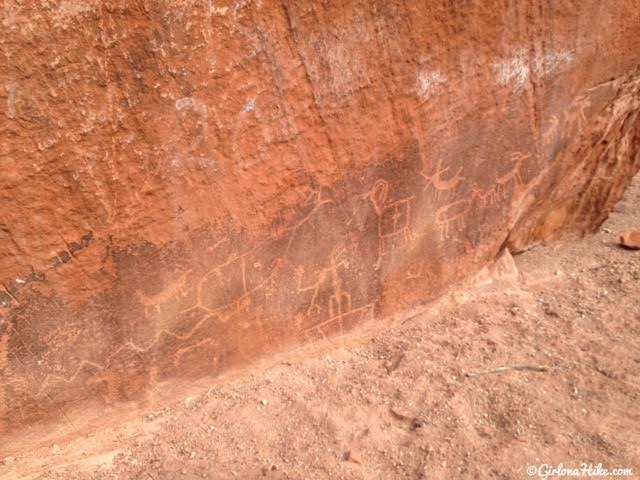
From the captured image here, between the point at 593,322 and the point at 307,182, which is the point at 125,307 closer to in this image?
the point at 307,182

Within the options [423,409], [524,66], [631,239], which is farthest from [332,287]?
[631,239]

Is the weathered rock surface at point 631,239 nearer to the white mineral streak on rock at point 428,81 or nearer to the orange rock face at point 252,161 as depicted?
the orange rock face at point 252,161

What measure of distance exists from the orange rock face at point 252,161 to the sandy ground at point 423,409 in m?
0.14

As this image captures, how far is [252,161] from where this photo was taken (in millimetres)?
1871

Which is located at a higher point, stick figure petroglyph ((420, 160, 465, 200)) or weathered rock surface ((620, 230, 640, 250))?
stick figure petroglyph ((420, 160, 465, 200))

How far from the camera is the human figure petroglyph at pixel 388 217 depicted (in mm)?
2121

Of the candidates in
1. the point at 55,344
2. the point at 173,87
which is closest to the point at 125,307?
the point at 55,344

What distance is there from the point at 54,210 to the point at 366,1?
4.06 ft

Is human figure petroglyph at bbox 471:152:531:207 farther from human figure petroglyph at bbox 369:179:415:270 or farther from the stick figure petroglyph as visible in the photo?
human figure petroglyph at bbox 369:179:415:270

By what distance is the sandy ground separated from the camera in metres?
1.80

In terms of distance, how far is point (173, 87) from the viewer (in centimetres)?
166

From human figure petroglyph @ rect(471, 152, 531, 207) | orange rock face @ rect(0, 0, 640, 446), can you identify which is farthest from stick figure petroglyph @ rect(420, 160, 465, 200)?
human figure petroglyph @ rect(471, 152, 531, 207)

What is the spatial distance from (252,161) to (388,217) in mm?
638

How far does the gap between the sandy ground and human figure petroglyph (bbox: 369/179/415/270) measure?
40 centimetres
